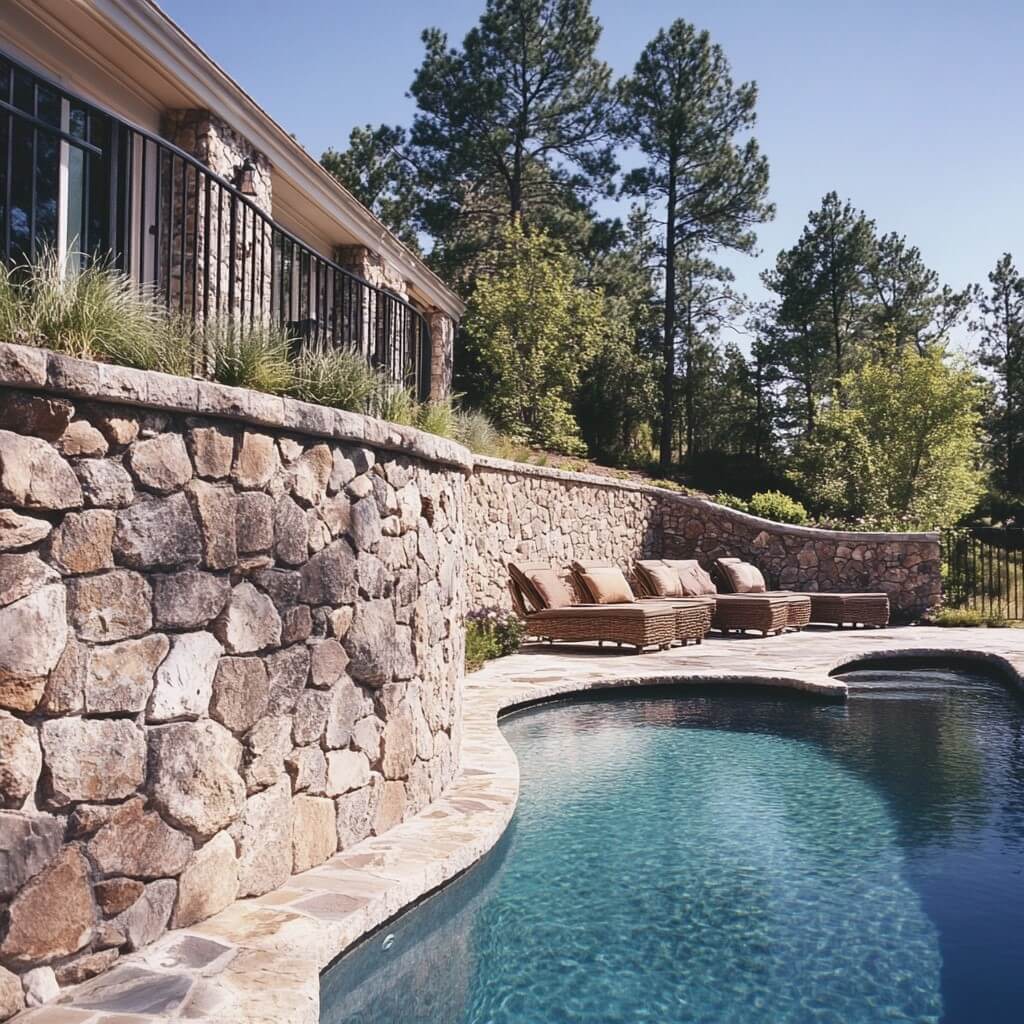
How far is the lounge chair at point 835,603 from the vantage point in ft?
46.3

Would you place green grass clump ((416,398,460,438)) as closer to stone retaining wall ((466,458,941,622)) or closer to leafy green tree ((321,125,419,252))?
stone retaining wall ((466,458,941,622))

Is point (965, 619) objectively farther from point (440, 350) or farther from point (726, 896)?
point (726, 896)

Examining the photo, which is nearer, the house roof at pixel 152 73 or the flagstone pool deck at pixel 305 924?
the flagstone pool deck at pixel 305 924

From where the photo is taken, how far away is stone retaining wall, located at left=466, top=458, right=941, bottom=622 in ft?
42.9

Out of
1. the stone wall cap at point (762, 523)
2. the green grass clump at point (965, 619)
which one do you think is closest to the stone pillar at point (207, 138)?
the stone wall cap at point (762, 523)

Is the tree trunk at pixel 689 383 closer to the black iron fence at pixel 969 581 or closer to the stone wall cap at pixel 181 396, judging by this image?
the black iron fence at pixel 969 581

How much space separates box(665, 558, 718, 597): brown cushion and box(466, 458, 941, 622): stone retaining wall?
1.24 m

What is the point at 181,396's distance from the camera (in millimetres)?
3174

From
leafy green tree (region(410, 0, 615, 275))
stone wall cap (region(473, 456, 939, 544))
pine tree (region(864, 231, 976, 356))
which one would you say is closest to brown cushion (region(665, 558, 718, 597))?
stone wall cap (region(473, 456, 939, 544))

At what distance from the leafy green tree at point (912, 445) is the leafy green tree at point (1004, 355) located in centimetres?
1154

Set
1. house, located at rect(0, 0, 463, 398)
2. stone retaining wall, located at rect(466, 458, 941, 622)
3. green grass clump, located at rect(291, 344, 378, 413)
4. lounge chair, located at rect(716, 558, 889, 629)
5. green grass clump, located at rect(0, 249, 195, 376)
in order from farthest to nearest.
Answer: lounge chair, located at rect(716, 558, 889, 629), stone retaining wall, located at rect(466, 458, 941, 622), house, located at rect(0, 0, 463, 398), green grass clump, located at rect(291, 344, 378, 413), green grass clump, located at rect(0, 249, 195, 376)

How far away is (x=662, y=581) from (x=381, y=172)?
1846cm

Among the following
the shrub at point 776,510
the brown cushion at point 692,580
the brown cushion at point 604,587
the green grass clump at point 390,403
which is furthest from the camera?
the shrub at point 776,510

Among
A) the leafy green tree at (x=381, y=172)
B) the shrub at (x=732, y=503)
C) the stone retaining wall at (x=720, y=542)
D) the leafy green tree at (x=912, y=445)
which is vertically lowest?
the stone retaining wall at (x=720, y=542)
